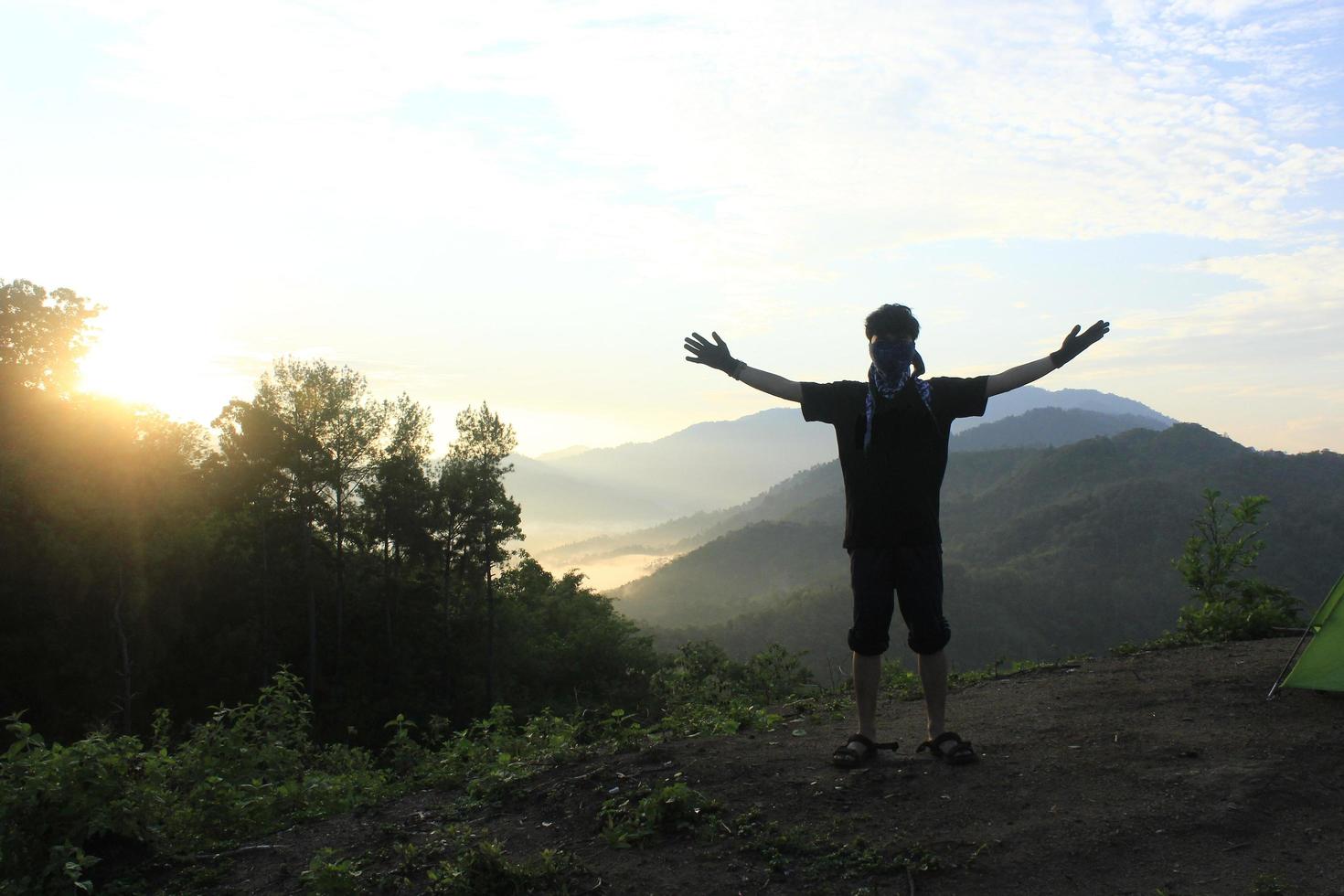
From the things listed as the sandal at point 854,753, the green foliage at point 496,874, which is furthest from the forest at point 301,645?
the sandal at point 854,753

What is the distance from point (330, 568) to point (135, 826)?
32.8 meters

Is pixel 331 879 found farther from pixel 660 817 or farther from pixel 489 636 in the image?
pixel 489 636

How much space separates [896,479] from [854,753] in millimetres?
1367

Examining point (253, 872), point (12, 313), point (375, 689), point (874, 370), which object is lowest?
point (375, 689)

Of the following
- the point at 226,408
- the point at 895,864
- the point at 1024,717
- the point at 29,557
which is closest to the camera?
the point at 895,864

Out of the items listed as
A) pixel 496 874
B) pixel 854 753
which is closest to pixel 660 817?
pixel 496 874

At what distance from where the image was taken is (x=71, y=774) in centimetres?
454

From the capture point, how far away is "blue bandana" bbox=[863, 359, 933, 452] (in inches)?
174

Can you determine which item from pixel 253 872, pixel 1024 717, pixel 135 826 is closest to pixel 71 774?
pixel 135 826

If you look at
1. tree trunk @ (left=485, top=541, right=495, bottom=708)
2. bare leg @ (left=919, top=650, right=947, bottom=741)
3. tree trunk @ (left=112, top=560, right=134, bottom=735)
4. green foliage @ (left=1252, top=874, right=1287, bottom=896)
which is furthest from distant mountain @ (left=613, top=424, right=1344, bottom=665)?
green foliage @ (left=1252, top=874, right=1287, bottom=896)

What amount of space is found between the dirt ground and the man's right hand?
2.04 meters

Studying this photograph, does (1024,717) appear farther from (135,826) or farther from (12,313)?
(12,313)

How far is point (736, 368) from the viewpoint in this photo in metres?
4.58

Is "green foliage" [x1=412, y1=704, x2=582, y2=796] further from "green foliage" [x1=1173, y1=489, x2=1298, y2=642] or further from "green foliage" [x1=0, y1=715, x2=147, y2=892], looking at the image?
"green foliage" [x1=1173, y1=489, x2=1298, y2=642]
